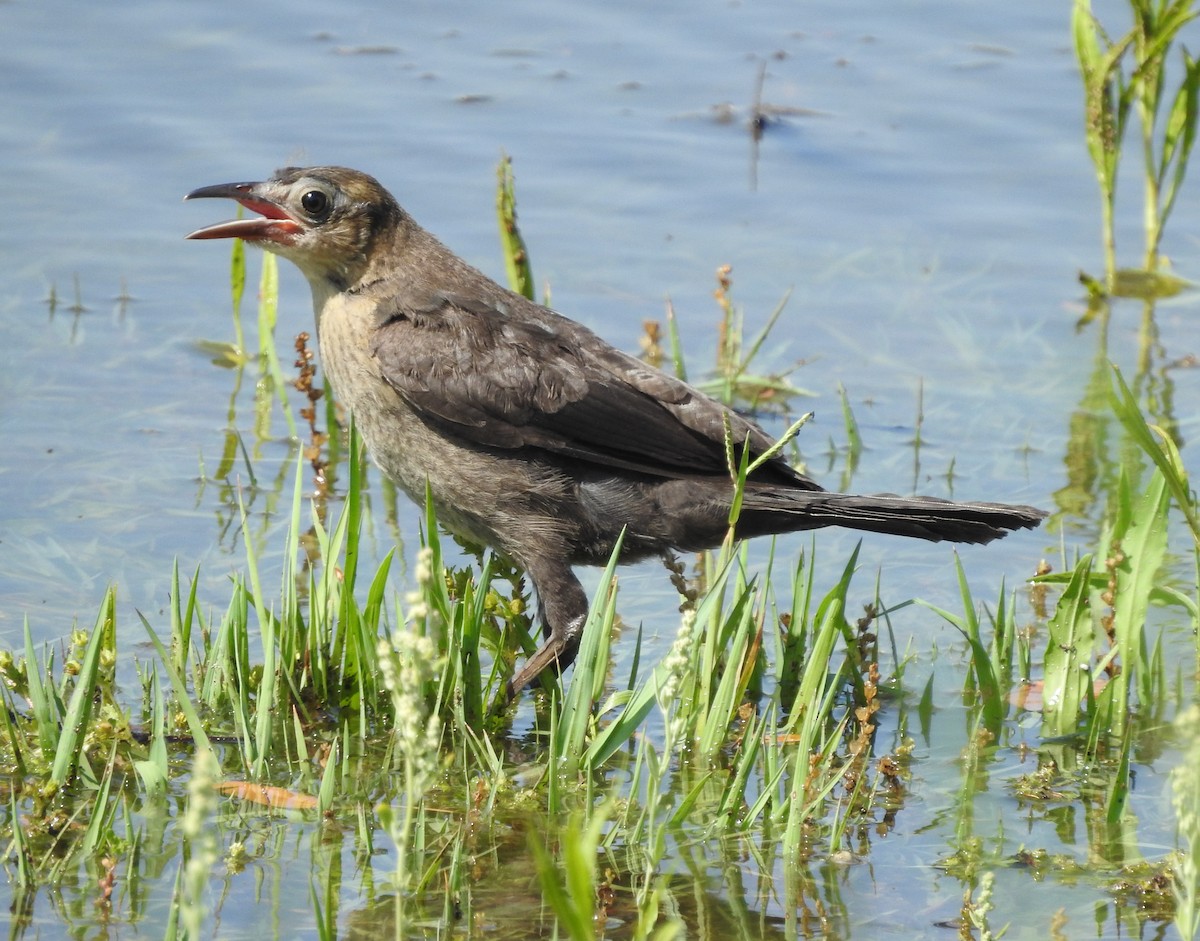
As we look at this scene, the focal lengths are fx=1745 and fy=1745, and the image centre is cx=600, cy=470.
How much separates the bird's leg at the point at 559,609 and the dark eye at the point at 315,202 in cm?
128

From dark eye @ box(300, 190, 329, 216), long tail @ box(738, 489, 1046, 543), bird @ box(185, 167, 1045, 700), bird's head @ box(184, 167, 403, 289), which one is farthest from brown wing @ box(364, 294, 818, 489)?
dark eye @ box(300, 190, 329, 216)

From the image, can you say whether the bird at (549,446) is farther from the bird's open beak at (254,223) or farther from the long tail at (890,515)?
the bird's open beak at (254,223)

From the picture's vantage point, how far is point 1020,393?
24.6 feet

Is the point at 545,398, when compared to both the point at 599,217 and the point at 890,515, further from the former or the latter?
the point at 599,217

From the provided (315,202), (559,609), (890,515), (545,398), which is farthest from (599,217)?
(890,515)

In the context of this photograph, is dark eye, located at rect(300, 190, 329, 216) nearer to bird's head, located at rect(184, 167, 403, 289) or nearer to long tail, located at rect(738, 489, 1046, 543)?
bird's head, located at rect(184, 167, 403, 289)

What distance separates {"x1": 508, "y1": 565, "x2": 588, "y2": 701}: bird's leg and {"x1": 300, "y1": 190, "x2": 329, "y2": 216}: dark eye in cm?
128

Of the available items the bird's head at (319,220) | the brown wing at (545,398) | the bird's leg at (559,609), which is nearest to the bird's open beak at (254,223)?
the bird's head at (319,220)

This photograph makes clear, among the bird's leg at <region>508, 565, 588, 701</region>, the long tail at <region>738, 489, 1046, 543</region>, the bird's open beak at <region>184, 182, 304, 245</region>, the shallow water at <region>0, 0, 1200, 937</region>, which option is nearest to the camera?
the long tail at <region>738, 489, 1046, 543</region>

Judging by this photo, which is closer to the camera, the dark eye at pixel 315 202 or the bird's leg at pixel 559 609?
the bird's leg at pixel 559 609

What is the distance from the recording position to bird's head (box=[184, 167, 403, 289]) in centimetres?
533

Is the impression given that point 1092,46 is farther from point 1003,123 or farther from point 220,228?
point 220,228

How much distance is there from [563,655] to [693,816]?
1066 millimetres

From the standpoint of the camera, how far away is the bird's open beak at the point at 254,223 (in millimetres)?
5309
